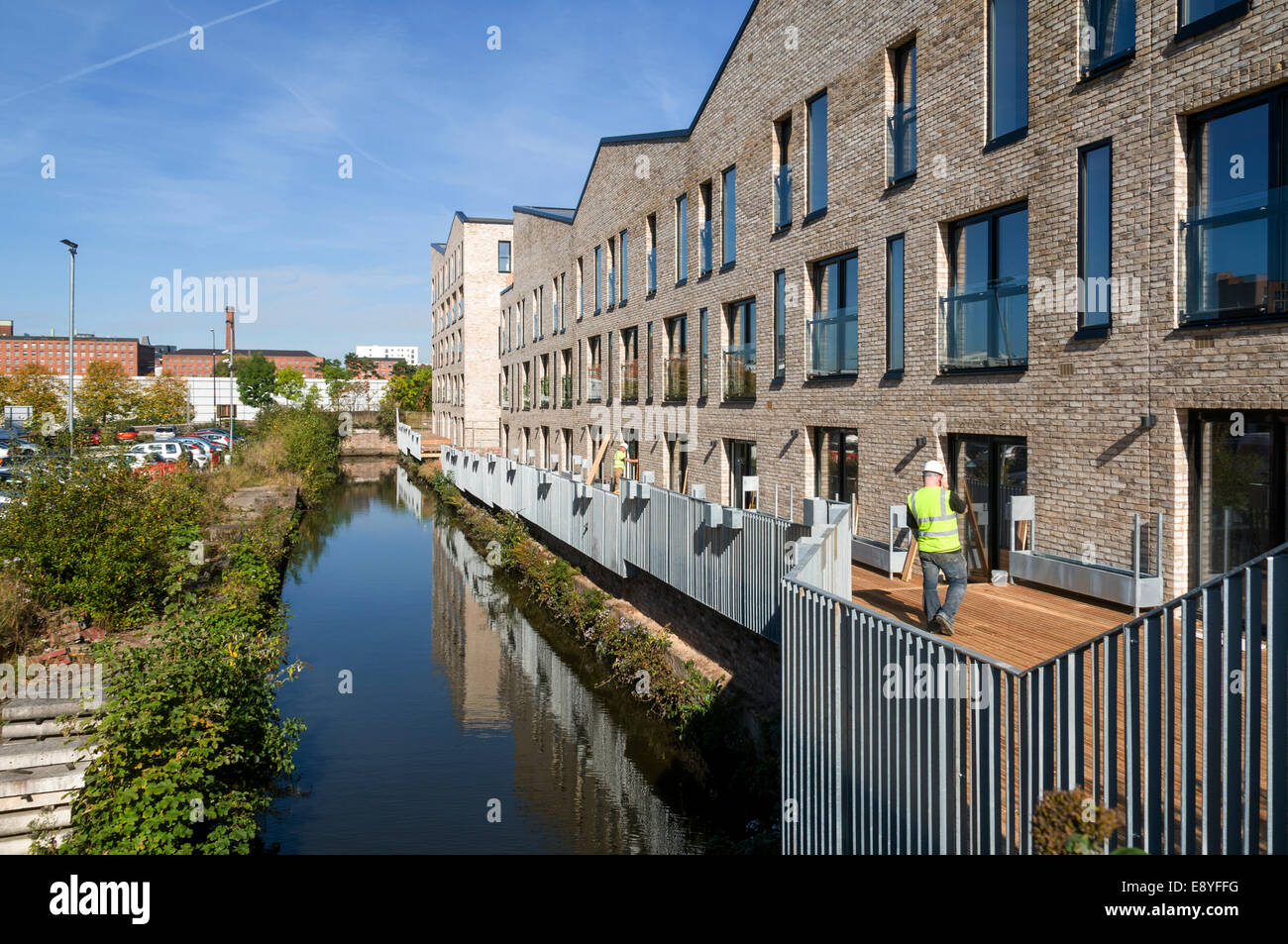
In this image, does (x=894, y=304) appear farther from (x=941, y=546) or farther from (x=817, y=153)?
(x=941, y=546)

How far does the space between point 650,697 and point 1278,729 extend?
11.3m

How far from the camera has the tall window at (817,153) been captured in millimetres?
14688

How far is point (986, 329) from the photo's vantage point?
11094 millimetres

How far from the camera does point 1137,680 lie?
12.6ft

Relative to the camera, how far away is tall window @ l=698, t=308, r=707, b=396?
1894 centimetres

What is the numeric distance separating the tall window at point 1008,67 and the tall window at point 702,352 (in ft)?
28.2

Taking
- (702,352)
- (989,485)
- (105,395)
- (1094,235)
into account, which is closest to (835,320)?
(989,485)

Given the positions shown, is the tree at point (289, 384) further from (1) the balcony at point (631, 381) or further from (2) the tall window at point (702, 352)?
(2) the tall window at point (702, 352)

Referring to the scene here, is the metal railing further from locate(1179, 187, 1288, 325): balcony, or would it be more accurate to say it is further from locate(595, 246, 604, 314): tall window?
locate(595, 246, 604, 314): tall window

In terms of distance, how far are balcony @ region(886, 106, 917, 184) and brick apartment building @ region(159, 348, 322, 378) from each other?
129 meters

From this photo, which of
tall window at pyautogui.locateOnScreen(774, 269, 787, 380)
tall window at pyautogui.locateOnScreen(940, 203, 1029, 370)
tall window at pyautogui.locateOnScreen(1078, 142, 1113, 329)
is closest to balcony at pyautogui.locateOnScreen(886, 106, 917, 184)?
tall window at pyautogui.locateOnScreen(940, 203, 1029, 370)

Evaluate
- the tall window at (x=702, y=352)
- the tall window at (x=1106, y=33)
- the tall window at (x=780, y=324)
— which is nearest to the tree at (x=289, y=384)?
the tall window at (x=702, y=352)
